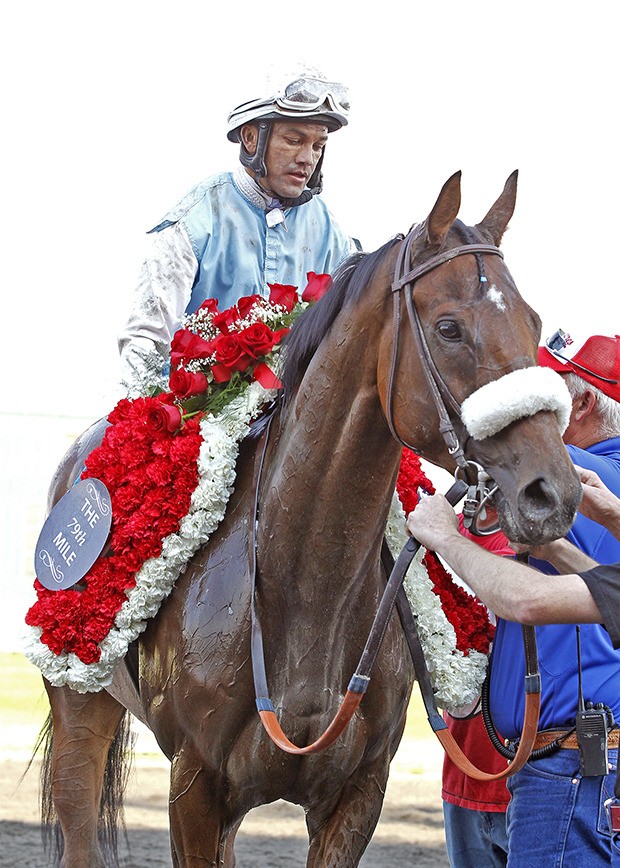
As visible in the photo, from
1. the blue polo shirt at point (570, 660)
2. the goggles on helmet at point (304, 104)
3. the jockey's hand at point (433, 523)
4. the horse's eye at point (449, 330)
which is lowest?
the blue polo shirt at point (570, 660)

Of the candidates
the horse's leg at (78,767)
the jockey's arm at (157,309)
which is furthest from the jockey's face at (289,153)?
the horse's leg at (78,767)

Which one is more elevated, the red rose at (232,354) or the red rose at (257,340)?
the red rose at (257,340)

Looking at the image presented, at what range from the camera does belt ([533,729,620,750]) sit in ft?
8.04

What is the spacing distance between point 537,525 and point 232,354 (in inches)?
48.0

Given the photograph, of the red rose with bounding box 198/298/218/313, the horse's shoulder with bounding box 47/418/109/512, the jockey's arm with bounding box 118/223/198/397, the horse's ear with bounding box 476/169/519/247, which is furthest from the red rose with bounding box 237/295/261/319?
the horse's ear with bounding box 476/169/519/247

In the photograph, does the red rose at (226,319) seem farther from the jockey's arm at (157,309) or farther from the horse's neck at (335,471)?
the horse's neck at (335,471)

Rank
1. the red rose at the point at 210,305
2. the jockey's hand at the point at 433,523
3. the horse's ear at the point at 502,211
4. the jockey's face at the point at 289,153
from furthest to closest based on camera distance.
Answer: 1. the jockey's face at the point at 289,153
2. the red rose at the point at 210,305
3. the horse's ear at the point at 502,211
4. the jockey's hand at the point at 433,523

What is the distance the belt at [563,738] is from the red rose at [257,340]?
46.8 inches

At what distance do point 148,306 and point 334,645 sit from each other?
1257 millimetres

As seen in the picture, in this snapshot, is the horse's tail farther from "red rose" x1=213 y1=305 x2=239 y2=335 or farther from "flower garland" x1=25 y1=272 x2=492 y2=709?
"red rose" x1=213 y1=305 x2=239 y2=335

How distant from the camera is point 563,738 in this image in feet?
8.27

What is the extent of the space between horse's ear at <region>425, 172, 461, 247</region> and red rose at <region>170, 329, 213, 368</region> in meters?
0.93

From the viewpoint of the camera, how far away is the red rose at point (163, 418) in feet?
10.1

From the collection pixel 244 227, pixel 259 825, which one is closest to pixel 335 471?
pixel 244 227
